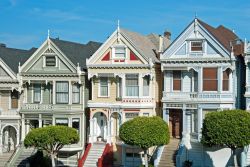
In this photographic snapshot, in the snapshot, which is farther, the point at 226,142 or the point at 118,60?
the point at 118,60

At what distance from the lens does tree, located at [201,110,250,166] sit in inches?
1505

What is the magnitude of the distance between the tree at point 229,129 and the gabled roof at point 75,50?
15.6 m

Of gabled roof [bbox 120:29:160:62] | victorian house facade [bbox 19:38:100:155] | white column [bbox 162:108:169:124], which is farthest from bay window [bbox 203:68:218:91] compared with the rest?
victorian house facade [bbox 19:38:100:155]

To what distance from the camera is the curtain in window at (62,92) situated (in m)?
49.9

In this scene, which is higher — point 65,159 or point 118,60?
point 118,60

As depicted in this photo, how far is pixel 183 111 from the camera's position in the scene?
46.2 m

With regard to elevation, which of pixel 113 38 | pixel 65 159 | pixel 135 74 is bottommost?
pixel 65 159

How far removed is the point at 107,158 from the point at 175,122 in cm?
665

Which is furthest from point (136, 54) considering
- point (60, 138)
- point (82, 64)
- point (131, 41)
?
point (60, 138)

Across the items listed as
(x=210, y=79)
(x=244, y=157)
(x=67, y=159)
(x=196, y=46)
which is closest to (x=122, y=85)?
(x=196, y=46)

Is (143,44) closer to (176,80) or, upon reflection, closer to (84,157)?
(176,80)

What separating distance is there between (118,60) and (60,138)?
29.3 ft

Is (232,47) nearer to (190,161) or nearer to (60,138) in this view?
(190,161)

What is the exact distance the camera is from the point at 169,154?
45.6m
